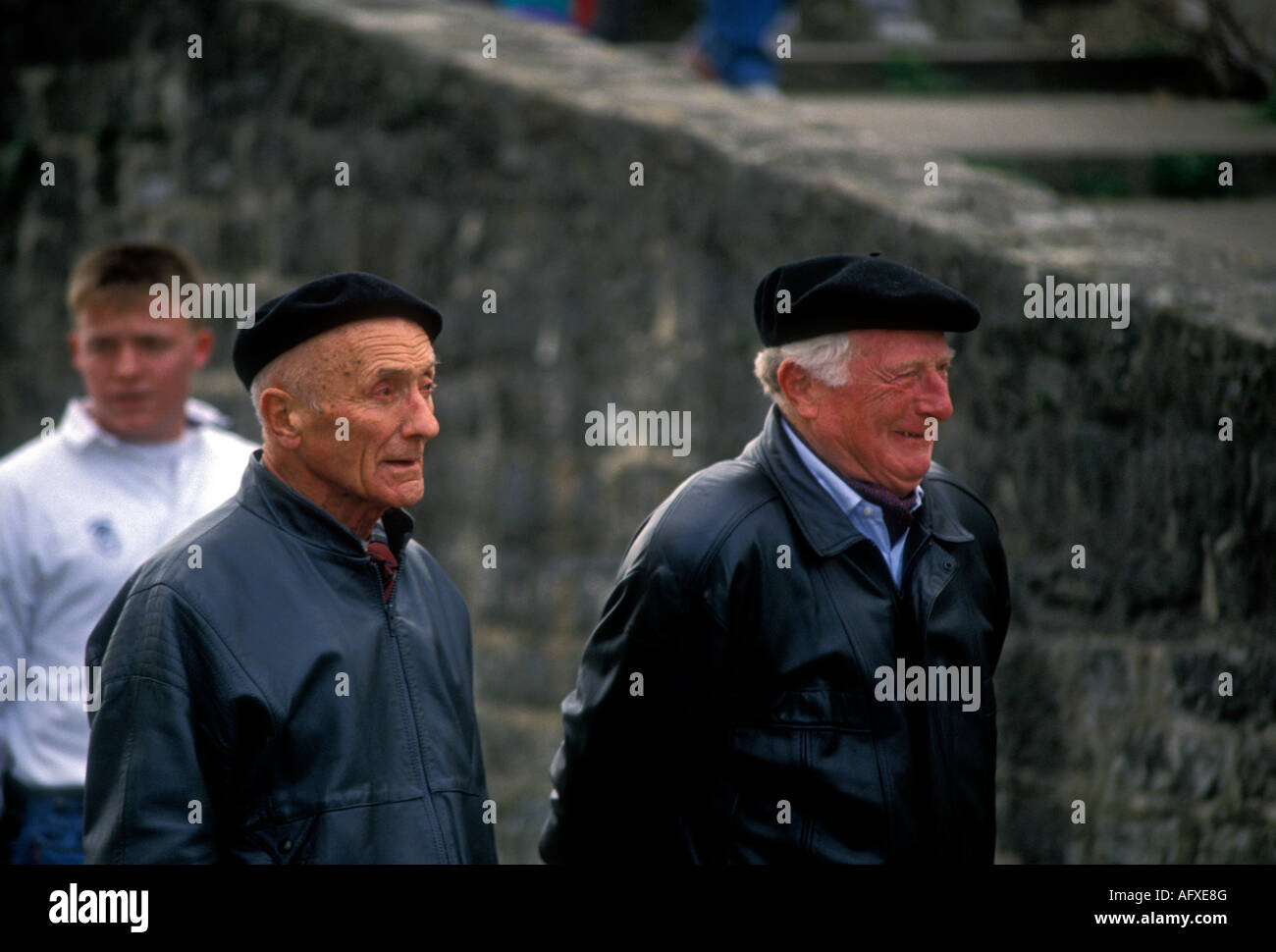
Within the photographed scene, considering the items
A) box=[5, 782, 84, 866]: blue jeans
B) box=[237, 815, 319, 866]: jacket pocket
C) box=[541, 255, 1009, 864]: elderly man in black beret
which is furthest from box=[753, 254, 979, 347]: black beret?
box=[5, 782, 84, 866]: blue jeans

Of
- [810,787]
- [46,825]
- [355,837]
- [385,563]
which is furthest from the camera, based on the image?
[46,825]

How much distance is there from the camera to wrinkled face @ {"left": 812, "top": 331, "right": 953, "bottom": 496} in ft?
9.68

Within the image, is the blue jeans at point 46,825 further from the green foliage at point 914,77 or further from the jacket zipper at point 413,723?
the green foliage at point 914,77

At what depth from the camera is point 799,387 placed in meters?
3.02

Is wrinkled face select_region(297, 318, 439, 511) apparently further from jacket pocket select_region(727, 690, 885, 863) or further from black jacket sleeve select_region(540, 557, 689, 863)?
jacket pocket select_region(727, 690, 885, 863)

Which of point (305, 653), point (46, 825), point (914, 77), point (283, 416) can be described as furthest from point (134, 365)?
point (914, 77)

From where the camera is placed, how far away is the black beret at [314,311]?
2.81 m

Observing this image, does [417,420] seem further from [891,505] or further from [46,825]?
[46,825]

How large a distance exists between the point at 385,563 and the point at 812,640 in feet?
2.41

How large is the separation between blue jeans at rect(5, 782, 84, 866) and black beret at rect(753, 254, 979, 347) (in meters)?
2.02

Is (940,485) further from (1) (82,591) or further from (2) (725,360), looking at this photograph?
(2) (725,360)

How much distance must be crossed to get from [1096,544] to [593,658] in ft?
6.06

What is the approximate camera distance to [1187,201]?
7.09 m

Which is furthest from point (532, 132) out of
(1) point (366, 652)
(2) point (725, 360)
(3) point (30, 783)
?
(1) point (366, 652)
